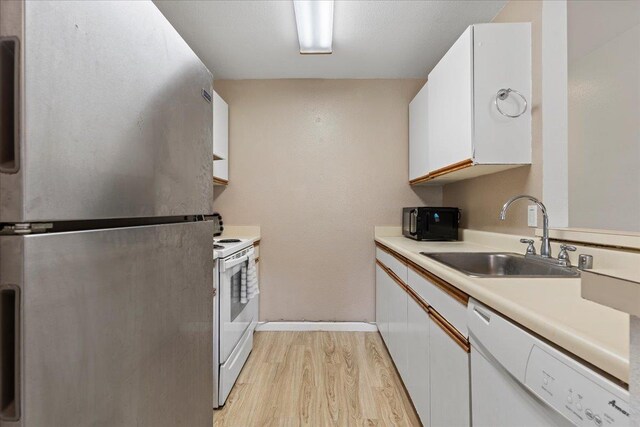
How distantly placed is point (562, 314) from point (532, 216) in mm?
1161

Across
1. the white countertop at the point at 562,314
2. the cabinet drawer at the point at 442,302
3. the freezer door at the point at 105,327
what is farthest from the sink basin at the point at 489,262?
the freezer door at the point at 105,327

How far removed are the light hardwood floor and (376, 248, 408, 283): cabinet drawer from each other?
2.26ft

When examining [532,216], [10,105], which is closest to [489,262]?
[532,216]

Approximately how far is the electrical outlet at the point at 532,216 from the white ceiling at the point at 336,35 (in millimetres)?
1270

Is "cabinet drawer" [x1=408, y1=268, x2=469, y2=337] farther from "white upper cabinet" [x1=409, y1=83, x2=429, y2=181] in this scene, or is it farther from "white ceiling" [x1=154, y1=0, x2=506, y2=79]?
"white ceiling" [x1=154, y1=0, x2=506, y2=79]

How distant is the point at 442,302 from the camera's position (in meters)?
1.24

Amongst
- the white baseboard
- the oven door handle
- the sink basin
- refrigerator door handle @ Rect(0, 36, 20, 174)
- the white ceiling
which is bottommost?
the white baseboard

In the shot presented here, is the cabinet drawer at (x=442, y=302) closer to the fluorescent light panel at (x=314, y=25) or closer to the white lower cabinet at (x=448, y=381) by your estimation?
the white lower cabinet at (x=448, y=381)

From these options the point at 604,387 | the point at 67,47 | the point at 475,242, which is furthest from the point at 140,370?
the point at 475,242

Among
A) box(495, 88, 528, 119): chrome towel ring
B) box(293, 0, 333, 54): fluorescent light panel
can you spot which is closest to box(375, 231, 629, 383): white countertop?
box(495, 88, 528, 119): chrome towel ring

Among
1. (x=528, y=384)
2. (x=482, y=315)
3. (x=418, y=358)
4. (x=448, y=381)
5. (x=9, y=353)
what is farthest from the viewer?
(x=418, y=358)

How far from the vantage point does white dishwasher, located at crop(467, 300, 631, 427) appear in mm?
504

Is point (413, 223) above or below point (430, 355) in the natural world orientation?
above

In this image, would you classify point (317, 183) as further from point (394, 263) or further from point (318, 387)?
point (318, 387)
